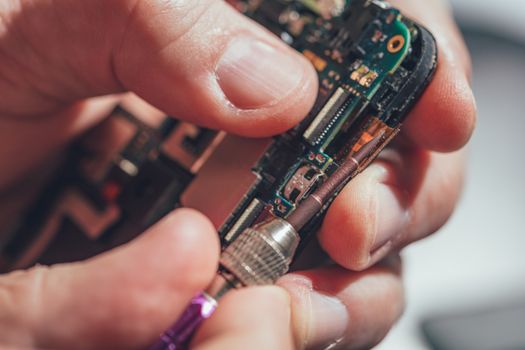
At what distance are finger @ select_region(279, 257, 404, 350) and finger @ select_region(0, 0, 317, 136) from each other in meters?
0.25

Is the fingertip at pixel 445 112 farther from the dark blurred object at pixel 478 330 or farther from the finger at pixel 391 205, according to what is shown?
the dark blurred object at pixel 478 330

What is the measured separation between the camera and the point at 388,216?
952 millimetres

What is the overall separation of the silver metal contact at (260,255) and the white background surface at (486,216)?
971mm

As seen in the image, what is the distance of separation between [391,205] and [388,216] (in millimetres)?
25

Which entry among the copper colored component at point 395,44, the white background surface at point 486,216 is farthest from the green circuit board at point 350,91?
the white background surface at point 486,216

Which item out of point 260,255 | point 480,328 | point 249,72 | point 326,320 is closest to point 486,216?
point 480,328

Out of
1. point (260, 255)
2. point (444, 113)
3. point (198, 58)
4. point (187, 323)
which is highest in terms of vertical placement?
point (444, 113)

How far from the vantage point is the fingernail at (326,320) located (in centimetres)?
86

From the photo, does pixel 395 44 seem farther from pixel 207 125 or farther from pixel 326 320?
pixel 326 320

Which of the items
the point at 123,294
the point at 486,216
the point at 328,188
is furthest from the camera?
the point at 486,216

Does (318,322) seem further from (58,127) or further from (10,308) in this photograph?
(58,127)

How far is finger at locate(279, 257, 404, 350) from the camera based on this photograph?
84 centimetres

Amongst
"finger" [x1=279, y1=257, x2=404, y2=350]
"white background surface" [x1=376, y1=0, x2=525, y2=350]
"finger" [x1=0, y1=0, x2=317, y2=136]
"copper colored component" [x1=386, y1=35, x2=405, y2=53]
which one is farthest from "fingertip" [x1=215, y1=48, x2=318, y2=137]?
"white background surface" [x1=376, y1=0, x2=525, y2=350]

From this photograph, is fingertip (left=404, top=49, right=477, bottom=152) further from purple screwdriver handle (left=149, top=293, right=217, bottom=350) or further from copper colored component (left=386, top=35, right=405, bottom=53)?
purple screwdriver handle (left=149, top=293, right=217, bottom=350)
